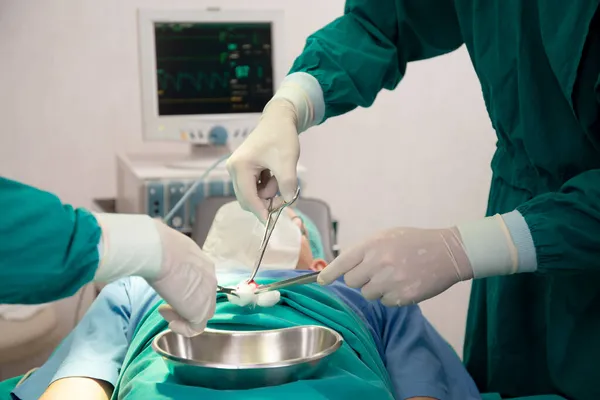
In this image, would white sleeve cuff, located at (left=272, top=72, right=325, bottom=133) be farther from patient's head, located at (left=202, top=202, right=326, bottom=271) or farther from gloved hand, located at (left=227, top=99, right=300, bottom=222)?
patient's head, located at (left=202, top=202, right=326, bottom=271)

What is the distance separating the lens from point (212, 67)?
278cm

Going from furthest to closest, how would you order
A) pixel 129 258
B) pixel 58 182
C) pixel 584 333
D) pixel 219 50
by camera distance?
1. pixel 58 182
2. pixel 219 50
3. pixel 584 333
4. pixel 129 258

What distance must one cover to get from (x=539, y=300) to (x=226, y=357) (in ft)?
2.11

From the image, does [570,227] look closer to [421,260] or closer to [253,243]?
[421,260]

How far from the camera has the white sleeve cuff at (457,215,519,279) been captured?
1205 millimetres

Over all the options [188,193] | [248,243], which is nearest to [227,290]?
[248,243]

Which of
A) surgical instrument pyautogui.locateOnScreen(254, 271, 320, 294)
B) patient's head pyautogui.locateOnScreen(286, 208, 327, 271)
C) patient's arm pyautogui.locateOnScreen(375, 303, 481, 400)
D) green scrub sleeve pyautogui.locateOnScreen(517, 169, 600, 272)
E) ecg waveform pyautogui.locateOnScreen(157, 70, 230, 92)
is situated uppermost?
ecg waveform pyautogui.locateOnScreen(157, 70, 230, 92)

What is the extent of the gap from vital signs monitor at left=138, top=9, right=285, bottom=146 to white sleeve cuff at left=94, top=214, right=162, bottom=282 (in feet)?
5.79

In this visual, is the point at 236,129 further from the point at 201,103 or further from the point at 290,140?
the point at 290,140

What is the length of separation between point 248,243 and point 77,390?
70 centimetres

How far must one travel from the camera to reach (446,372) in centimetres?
152

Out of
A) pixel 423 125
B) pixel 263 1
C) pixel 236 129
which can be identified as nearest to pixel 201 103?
pixel 236 129

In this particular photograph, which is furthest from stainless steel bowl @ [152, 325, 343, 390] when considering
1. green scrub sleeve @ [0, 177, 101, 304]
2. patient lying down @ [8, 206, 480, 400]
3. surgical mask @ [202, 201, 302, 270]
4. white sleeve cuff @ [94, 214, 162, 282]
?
surgical mask @ [202, 201, 302, 270]

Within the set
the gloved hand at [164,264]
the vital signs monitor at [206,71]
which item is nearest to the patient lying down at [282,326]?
the gloved hand at [164,264]
